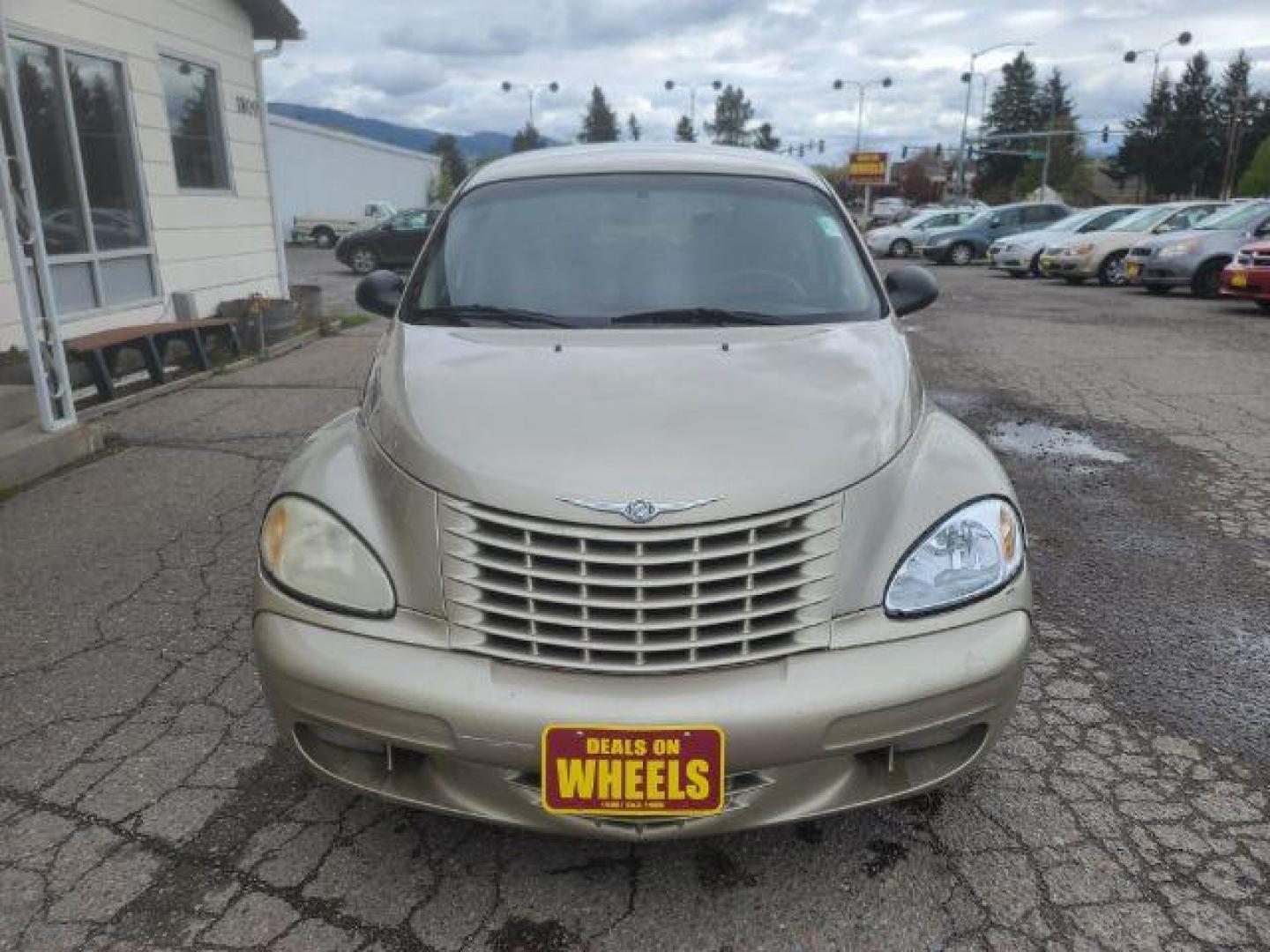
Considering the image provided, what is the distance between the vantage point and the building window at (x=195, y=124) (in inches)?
387

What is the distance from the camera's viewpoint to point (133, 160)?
9.04 meters

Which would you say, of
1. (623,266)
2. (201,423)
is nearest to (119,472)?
(201,423)

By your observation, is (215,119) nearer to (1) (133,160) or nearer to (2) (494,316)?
(1) (133,160)

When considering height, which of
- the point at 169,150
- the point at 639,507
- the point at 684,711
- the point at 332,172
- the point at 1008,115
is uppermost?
the point at 1008,115

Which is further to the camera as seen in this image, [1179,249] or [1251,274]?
[1179,249]

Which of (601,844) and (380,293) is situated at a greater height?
(380,293)

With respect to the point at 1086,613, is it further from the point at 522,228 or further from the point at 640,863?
the point at 522,228

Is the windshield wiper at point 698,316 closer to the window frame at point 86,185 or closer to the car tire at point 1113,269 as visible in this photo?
the window frame at point 86,185

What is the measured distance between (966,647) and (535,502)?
1.05 meters

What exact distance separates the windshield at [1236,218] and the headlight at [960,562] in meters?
15.9

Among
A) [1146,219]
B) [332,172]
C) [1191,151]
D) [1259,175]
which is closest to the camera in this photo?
[1146,219]

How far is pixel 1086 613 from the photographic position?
3.93 metres

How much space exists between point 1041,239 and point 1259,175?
46408mm

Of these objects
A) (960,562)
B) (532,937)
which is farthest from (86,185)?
(960,562)
